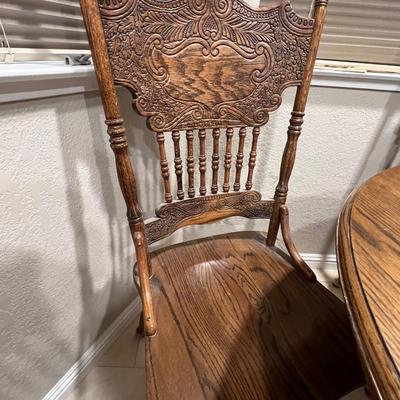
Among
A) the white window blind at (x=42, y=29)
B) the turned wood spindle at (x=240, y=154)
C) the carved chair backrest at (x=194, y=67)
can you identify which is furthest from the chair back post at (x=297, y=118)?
the white window blind at (x=42, y=29)

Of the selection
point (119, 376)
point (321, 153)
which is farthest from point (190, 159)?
point (119, 376)

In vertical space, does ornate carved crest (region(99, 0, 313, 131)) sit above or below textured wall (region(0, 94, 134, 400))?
above

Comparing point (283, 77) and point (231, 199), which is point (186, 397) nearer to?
point (231, 199)

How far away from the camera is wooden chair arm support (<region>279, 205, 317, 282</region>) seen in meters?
0.70

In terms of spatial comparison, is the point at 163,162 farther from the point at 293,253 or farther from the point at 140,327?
the point at 140,327

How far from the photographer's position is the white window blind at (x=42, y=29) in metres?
0.56

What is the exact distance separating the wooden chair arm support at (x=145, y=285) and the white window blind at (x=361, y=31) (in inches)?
38.3

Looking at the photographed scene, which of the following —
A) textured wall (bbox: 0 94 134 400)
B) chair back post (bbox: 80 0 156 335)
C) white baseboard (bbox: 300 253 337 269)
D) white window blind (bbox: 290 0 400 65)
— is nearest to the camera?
chair back post (bbox: 80 0 156 335)

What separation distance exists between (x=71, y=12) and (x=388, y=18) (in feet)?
3.44

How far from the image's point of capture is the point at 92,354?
37.6 inches

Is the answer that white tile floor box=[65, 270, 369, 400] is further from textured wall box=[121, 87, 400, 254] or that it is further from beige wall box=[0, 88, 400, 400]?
textured wall box=[121, 87, 400, 254]

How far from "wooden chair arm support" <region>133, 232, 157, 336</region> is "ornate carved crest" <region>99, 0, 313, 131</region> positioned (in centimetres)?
26

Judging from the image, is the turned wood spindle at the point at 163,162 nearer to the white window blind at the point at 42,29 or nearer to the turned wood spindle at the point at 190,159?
the turned wood spindle at the point at 190,159

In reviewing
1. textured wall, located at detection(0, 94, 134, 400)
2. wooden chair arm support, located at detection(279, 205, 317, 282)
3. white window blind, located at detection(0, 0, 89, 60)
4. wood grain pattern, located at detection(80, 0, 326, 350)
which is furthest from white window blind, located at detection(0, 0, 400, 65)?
wooden chair arm support, located at detection(279, 205, 317, 282)
